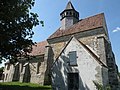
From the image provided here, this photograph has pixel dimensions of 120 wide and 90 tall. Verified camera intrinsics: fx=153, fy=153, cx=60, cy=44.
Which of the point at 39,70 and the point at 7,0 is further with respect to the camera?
the point at 39,70

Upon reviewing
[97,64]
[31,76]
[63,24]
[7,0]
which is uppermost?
[63,24]

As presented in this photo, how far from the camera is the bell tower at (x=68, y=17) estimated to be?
2894 cm

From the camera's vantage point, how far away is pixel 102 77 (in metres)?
13.6

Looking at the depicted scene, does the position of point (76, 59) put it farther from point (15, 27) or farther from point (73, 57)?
point (15, 27)

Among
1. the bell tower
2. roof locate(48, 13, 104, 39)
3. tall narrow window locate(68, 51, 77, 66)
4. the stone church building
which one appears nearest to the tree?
the stone church building

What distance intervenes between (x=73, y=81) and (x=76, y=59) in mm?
2146

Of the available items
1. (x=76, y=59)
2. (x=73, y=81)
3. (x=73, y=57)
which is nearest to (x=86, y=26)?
(x=73, y=57)

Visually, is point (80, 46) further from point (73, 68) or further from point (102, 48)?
point (102, 48)

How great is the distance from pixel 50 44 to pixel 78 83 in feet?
48.2

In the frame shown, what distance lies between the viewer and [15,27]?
48.2 ft

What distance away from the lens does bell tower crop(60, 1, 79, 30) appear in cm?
2894

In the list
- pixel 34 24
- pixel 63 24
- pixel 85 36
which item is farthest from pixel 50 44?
pixel 34 24

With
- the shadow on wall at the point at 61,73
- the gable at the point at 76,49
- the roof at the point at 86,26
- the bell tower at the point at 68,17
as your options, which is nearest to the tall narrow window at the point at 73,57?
the gable at the point at 76,49

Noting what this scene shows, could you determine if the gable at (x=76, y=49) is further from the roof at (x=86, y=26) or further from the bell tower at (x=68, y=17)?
the bell tower at (x=68, y=17)
